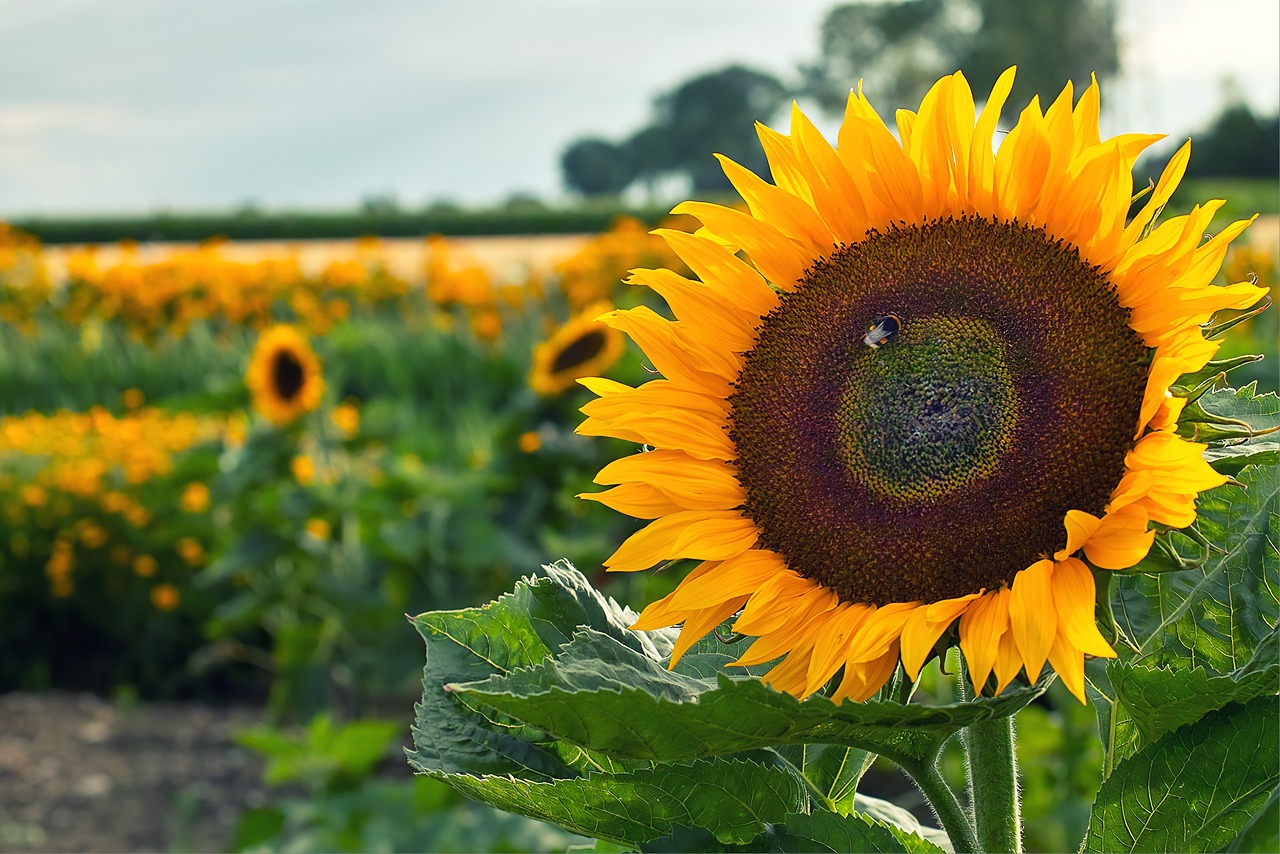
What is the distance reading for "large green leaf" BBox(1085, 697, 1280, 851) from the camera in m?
0.89

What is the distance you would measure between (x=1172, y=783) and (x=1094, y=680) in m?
0.11

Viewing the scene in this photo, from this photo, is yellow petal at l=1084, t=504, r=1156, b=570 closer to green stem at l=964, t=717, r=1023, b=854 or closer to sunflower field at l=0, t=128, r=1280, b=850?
sunflower field at l=0, t=128, r=1280, b=850

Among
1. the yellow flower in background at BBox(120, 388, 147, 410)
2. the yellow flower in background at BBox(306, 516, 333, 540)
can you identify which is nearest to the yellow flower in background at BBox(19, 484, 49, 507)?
the yellow flower in background at BBox(120, 388, 147, 410)

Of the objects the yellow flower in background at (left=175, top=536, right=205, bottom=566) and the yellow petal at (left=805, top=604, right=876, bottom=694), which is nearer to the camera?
the yellow petal at (left=805, top=604, right=876, bottom=694)

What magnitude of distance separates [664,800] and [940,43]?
152 feet

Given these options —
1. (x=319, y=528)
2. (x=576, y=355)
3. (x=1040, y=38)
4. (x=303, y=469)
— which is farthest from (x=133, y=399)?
(x=1040, y=38)

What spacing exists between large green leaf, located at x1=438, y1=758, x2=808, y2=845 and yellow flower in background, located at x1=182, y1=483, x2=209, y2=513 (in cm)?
555

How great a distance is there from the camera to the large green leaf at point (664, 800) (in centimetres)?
91

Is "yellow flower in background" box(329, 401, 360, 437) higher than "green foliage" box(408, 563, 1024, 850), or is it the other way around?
"green foliage" box(408, 563, 1024, 850)

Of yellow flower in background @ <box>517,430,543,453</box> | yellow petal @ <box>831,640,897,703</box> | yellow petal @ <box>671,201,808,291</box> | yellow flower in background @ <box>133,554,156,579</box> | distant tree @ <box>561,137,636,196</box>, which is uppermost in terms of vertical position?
distant tree @ <box>561,137,636,196</box>

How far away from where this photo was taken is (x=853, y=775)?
1107mm

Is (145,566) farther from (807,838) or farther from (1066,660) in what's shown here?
(1066,660)

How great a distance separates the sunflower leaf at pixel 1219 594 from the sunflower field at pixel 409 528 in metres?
0.13

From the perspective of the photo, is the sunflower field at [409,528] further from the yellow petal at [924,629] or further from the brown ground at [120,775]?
the brown ground at [120,775]
